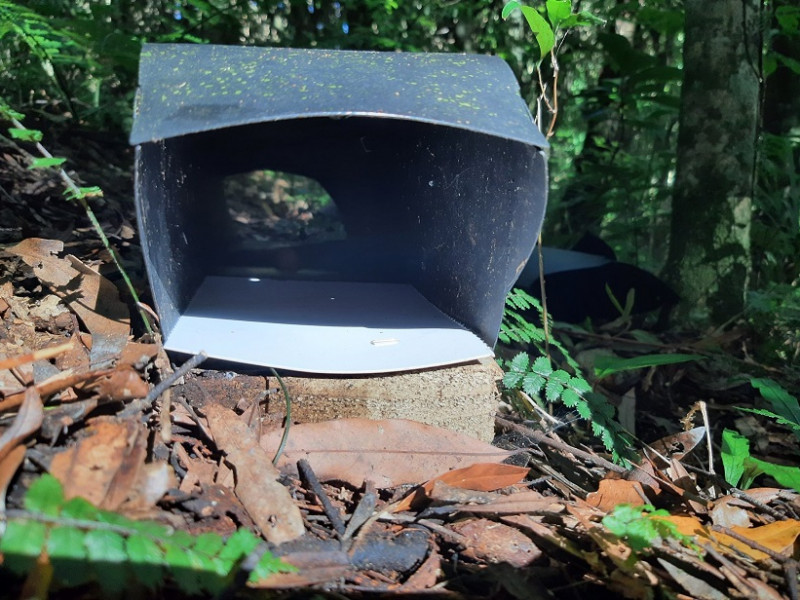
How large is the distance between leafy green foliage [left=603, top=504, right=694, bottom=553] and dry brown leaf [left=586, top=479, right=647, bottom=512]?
26 cm

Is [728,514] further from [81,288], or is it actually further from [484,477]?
[81,288]

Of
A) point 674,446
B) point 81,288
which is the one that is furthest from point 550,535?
point 81,288

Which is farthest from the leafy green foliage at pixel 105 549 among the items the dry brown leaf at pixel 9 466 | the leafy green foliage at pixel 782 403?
the leafy green foliage at pixel 782 403

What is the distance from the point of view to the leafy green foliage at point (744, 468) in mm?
1673

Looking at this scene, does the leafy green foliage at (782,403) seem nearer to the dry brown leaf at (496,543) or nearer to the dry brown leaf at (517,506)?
the dry brown leaf at (517,506)

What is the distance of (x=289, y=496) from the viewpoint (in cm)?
137

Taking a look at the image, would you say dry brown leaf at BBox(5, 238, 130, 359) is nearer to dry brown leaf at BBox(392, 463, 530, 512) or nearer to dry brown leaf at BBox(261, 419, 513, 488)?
dry brown leaf at BBox(261, 419, 513, 488)

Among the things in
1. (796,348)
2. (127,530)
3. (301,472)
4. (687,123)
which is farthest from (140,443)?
(687,123)

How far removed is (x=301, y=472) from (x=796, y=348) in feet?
7.42

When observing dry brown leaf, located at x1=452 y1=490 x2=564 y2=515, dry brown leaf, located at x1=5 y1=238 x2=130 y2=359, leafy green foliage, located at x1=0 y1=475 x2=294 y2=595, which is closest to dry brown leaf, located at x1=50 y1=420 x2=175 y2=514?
leafy green foliage, located at x1=0 y1=475 x2=294 y2=595

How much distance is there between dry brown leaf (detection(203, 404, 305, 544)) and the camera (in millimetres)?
1278

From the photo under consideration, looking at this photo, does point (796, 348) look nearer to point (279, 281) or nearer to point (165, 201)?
point (279, 281)

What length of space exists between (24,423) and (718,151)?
9.87 feet

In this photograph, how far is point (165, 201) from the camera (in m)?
1.89
